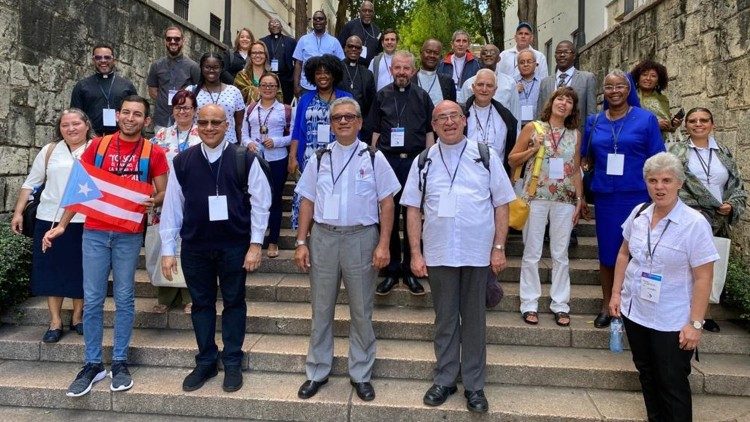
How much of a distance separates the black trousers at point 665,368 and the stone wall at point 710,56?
2.37m

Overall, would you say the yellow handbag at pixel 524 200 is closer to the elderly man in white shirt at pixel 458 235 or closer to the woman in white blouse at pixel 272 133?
the elderly man in white shirt at pixel 458 235

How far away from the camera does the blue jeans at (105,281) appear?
373 centimetres

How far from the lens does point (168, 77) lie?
6.20m

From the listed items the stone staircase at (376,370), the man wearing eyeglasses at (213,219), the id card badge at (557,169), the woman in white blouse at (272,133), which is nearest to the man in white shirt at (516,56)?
the id card badge at (557,169)

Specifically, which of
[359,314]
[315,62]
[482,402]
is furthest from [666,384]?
[315,62]

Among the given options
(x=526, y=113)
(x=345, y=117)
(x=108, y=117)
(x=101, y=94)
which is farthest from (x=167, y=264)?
(x=526, y=113)

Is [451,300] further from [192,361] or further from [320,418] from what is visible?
[192,361]

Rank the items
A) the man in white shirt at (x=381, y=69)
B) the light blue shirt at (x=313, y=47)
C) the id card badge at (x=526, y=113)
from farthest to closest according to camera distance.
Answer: the light blue shirt at (x=313, y=47)
the man in white shirt at (x=381, y=69)
the id card badge at (x=526, y=113)

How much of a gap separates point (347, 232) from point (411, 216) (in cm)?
46

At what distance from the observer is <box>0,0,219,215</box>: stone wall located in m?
5.09

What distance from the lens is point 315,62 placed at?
184 inches

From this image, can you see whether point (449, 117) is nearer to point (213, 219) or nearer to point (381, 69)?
point (213, 219)

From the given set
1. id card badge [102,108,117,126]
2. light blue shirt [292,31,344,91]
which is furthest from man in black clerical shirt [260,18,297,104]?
id card badge [102,108,117,126]

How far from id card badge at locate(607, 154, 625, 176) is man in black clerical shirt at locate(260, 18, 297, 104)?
520 cm
